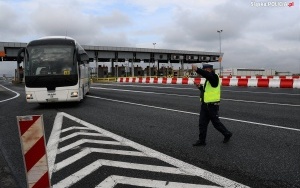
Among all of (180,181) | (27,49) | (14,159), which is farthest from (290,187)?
(27,49)

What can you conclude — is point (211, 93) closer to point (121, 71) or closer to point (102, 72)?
point (102, 72)

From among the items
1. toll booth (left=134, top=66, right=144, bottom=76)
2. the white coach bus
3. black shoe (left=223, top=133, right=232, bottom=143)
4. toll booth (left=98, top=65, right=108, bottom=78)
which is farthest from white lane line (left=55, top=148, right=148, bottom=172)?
toll booth (left=134, top=66, right=144, bottom=76)

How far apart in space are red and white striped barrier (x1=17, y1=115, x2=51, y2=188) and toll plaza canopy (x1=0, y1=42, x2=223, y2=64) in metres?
54.0

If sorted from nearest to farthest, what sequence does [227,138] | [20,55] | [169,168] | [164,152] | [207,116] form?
[169,168] → [164,152] → [207,116] → [227,138] → [20,55]

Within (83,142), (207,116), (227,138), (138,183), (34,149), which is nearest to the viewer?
(34,149)

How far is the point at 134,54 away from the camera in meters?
70.8

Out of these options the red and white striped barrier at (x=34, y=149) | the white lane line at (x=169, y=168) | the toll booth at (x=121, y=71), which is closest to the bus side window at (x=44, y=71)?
the white lane line at (x=169, y=168)

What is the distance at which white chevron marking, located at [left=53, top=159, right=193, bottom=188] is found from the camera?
14.9ft

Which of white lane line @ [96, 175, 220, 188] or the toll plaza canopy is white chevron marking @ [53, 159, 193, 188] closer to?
white lane line @ [96, 175, 220, 188]

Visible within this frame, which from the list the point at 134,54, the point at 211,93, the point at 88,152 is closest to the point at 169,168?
the point at 88,152

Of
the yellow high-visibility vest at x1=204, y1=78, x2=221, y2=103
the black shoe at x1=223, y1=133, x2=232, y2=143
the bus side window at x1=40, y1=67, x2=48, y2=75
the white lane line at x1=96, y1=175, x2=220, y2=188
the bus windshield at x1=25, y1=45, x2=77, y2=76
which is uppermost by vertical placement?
the bus windshield at x1=25, y1=45, x2=77, y2=76

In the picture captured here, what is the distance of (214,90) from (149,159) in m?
2.00

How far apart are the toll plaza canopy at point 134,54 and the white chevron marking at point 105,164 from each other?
52.6m

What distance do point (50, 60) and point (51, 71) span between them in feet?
1.56
